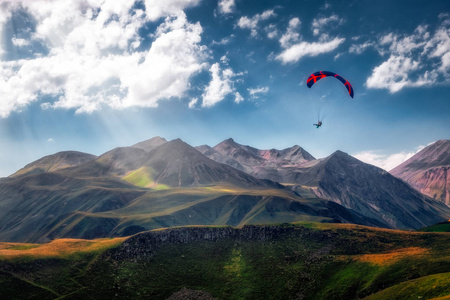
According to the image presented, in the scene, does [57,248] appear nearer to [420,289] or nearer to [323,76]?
[323,76]

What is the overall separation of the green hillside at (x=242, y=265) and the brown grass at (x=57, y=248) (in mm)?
368

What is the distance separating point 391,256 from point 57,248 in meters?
130

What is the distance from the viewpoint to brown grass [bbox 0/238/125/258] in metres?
132

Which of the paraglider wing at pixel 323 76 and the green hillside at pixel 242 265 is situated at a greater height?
the paraglider wing at pixel 323 76

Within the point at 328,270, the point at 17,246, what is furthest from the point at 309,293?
the point at 17,246

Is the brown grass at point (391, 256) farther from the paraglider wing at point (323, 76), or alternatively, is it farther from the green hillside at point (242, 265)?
the paraglider wing at point (323, 76)

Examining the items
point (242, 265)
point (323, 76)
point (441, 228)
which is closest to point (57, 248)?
point (242, 265)

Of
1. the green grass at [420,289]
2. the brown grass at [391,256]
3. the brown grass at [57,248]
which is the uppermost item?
the brown grass at [57,248]

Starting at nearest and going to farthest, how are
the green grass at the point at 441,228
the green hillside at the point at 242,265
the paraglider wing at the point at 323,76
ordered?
the green hillside at the point at 242,265 < the paraglider wing at the point at 323,76 < the green grass at the point at 441,228

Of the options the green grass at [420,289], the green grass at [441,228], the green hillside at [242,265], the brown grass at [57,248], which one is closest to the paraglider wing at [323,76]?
the green grass at [420,289]

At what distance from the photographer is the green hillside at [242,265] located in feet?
366

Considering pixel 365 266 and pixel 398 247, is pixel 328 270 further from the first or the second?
pixel 398 247

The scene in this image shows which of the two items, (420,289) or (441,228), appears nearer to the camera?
(420,289)

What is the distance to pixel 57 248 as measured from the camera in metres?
145
